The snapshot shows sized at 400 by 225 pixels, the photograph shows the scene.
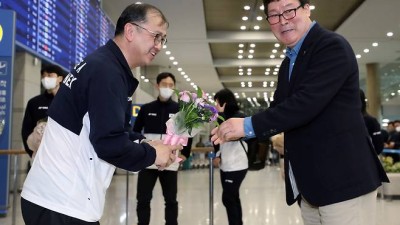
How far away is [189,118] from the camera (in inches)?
78.8

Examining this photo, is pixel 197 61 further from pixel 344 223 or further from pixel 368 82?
pixel 344 223

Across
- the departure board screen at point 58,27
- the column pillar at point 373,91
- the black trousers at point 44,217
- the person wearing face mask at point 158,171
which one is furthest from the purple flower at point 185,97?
the column pillar at point 373,91

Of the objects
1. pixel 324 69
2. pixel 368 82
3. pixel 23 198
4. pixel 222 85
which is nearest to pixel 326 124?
pixel 324 69

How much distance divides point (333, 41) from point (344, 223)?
2.43 ft

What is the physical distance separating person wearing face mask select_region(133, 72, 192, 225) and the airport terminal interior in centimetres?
46

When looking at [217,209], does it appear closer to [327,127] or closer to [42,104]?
[42,104]

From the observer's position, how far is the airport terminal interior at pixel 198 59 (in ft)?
18.4

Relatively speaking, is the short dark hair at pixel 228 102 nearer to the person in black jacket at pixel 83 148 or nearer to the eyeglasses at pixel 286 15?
the eyeglasses at pixel 286 15

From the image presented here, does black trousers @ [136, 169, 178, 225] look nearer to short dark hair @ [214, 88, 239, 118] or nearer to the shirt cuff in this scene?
short dark hair @ [214, 88, 239, 118]

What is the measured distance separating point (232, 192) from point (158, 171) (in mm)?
843

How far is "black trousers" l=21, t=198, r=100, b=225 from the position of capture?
4.89ft

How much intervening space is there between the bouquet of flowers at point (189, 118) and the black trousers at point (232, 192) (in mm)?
2367

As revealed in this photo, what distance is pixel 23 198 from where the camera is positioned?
5.16ft

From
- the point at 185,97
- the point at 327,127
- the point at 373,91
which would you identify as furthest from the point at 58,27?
the point at 373,91
